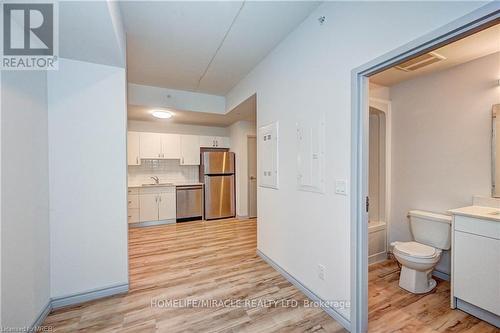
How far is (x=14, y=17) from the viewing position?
1.41 metres

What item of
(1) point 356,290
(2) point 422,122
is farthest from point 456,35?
(2) point 422,122

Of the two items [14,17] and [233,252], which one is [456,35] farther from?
[233,252]

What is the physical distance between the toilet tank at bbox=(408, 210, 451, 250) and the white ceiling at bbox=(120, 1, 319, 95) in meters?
2.51

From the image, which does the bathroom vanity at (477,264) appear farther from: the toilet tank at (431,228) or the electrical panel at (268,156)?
the electrical panel at (268,156)

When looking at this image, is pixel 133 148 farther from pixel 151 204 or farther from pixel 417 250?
pixel 417 250

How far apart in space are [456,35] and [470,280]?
75.8 inches

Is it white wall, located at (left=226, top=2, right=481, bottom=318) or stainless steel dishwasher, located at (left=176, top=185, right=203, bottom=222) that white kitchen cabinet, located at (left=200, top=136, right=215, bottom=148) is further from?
white wall, located at (left=226, top=2, right=481, bottom=318)

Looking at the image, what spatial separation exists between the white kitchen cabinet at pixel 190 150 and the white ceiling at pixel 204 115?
0.38 meters

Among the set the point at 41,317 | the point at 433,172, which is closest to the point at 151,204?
the point at 41,317

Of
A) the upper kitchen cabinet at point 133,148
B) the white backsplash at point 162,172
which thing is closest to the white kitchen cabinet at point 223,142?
the white backsplash at point 162,172

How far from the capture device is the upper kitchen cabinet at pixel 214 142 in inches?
207

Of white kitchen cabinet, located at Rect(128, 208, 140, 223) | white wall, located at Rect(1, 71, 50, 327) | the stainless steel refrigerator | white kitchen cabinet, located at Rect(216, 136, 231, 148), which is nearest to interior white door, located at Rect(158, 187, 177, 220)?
white kitchen cabinet, located at Rect(128, 208, 140, 223)

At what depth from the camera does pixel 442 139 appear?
2.39m

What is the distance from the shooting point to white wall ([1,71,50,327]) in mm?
1341
